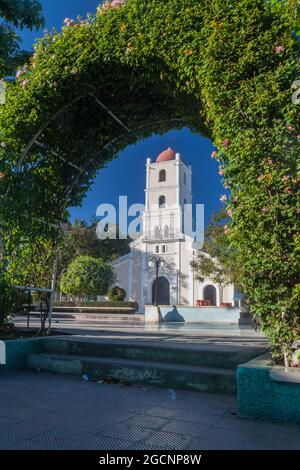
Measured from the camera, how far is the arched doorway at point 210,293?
3609 cm

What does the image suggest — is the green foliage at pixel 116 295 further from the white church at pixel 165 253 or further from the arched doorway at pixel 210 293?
the arched doorway at pixel 210 293

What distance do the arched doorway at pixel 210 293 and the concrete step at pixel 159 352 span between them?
1248 inches

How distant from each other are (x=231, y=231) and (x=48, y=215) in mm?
3755

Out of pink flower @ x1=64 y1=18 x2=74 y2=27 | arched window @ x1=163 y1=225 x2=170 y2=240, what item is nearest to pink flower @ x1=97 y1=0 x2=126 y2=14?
pink flower @ x1=64 y1=18 x2=74 y2=27

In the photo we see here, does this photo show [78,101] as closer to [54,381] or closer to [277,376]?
[54,381]

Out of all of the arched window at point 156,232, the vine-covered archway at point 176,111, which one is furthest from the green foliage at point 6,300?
the arched window at point 156,232

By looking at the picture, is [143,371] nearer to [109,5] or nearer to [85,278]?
[109,5]

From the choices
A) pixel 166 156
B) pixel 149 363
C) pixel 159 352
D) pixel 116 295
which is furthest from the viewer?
pixel 166 156

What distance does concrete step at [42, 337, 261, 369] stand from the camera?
14.6ft

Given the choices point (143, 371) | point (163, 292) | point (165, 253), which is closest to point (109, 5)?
point (143, 371)

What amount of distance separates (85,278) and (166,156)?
23.1 meters

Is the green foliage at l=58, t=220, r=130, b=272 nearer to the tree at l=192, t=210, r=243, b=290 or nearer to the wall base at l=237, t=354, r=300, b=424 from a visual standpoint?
the tree at l=192, t=210, r=243, b=290

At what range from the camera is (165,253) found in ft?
130

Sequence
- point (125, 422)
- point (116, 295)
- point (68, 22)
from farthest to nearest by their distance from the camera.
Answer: point (116, 295) < point (68, 22) < point (125, 422)
